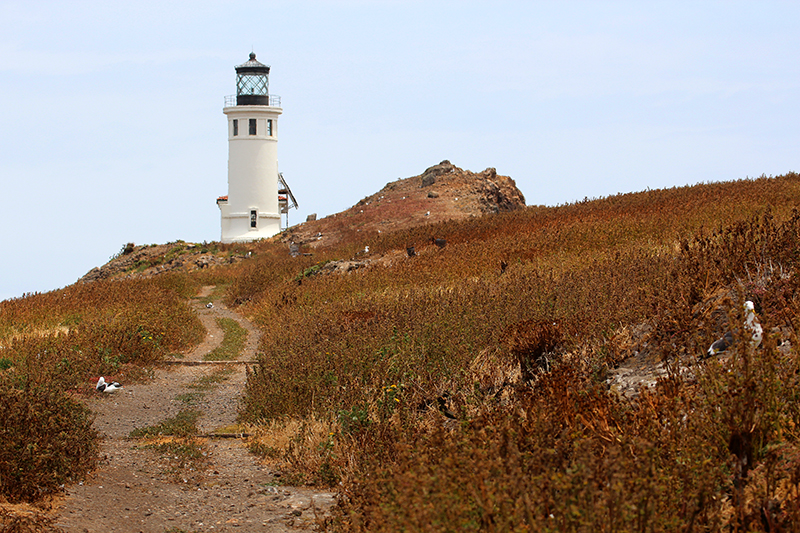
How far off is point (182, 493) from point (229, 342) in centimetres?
1081

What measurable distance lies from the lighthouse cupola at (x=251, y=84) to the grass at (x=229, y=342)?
3110 cm

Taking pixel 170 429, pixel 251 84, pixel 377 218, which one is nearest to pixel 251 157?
pixel 251 84

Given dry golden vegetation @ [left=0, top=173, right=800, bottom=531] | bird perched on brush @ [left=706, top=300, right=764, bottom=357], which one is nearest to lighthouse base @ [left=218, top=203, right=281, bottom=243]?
dry golden vegetation @ [left=0, top=173, right=800, bottom=531]

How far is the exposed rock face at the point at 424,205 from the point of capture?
39.7 meters

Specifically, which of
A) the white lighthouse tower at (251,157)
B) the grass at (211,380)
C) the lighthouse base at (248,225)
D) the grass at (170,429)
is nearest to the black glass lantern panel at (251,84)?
the white lighthouse tower at (251,157)

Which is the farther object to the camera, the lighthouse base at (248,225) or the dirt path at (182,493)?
the lighthouse base at (248,225)

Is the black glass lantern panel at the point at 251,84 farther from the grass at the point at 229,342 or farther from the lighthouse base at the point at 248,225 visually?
the grass at the point at 229,342

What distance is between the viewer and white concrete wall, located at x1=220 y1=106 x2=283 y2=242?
4881cm

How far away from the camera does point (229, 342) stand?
56.4 feet

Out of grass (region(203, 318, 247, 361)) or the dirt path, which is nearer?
the dirt path

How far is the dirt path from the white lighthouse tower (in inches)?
1578

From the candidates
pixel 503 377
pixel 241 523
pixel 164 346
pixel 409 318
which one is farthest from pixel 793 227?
pixel 164 346

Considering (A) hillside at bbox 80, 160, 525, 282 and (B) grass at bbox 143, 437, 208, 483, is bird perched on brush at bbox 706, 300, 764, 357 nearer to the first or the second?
(B) grass at bbox 143, 437, 208, 483

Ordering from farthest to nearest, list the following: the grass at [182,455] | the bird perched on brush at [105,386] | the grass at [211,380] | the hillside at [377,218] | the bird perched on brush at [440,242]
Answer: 1. the hillside at [377,218]
2. the bird perched on brush at [440,242]
3. the grass at [211,380]
4. the bird perched on brush at [105,386]
5. the grass at [182,455]
